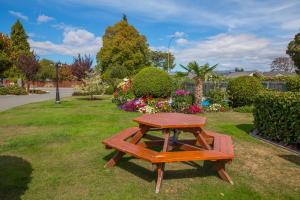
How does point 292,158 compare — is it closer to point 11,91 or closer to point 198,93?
point 198,93

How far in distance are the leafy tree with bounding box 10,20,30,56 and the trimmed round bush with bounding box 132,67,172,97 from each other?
32.8m

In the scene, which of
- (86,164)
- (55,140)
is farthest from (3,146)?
(86,164)

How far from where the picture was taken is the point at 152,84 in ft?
47.3

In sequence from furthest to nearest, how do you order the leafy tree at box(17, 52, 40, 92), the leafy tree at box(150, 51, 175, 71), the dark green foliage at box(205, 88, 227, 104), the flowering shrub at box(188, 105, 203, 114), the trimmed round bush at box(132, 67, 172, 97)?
the leafy tree at box(150, 51, 175, 71)
the leafy tree at box(17, 52, 40, 92)
the trimmed round bush at box(132, 67, 172, 97)
the dark green foliage at box(205, 88, 227, 104)
the flowering shrub at box(188, 105, 203, 114)

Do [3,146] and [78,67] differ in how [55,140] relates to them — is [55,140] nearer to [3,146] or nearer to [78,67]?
[3,146]

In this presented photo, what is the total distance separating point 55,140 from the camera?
679cm

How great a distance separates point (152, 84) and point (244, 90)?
4814 mm

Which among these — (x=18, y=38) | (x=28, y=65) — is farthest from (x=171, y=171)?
(x=18, y=38)

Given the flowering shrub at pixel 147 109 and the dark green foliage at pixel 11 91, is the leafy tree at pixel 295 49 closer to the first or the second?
the flowering shrub at pixel 147 109

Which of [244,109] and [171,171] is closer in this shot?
[171,171]

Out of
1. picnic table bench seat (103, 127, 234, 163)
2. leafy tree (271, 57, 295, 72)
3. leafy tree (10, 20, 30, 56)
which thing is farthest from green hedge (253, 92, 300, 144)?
leafy tree (271, 57, 295, 72)

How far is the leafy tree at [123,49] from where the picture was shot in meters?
39.4

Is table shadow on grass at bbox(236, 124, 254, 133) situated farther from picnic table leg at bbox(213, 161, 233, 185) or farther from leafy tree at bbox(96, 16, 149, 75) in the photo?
leafy tree at bbox(96, 16, 149, 75)

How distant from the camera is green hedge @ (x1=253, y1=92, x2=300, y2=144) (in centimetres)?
591
